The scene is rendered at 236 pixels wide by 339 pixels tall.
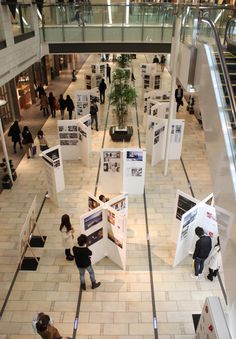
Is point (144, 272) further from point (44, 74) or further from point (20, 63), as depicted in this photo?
point (44, 74)

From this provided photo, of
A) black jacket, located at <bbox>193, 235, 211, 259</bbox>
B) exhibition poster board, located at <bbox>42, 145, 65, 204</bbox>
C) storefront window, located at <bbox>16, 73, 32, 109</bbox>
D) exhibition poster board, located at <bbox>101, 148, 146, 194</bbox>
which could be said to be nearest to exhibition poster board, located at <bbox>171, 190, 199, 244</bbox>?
black jacket, located at <bbox>193, 235, 211, 259</bbox>

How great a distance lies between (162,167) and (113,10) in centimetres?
832

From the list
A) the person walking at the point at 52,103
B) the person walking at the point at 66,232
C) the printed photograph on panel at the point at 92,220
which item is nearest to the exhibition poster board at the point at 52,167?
the person walking at the point at 66,232

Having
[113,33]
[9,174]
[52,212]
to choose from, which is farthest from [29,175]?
[113,33]

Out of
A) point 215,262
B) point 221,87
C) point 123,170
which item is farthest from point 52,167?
point 221,87

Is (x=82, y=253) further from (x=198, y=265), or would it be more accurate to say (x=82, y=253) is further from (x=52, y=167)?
(x=52, y=167)

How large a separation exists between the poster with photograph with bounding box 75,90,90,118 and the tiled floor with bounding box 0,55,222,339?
5876 millimetres

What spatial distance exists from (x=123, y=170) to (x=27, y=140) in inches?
172

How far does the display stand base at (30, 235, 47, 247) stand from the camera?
8.12m

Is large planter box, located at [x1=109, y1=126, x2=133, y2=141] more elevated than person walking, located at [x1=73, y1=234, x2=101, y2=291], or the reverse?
person walking, located at [x1=73, y1=234, x2=101, y2=291]

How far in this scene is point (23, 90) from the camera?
17859mm

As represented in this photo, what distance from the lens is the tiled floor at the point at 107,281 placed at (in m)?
6.22

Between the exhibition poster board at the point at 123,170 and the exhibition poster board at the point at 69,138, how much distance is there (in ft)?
8.47

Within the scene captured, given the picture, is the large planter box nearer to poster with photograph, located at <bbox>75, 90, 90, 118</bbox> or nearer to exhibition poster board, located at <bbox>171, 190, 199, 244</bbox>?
poster with photograph, located at <bbox>75, 90, 90, 118</bbox>
